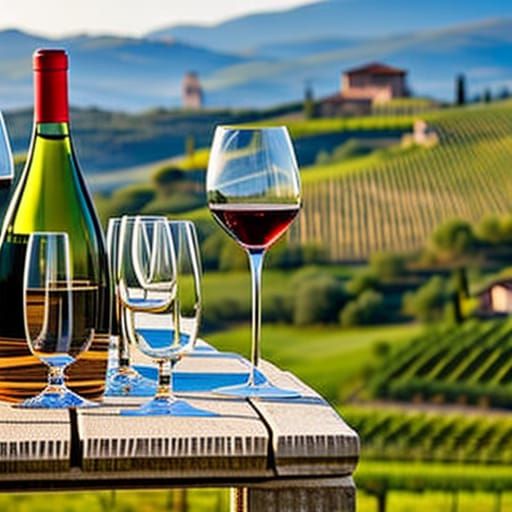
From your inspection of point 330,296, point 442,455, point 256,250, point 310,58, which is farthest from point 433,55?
point 256,250

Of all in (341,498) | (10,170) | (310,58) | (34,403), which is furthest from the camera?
(310,58)

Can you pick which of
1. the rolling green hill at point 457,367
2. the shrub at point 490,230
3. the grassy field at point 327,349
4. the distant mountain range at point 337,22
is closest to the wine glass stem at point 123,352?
the grassy field at point 327,349

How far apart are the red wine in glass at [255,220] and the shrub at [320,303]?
2359cm

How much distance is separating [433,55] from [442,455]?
6679mm

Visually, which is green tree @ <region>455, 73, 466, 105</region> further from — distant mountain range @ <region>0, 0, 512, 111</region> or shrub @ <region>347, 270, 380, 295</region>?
shrub @ <region>347, 270, 380, 295</region>

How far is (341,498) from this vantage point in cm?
122

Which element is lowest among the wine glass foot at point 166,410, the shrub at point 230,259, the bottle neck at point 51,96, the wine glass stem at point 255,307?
the shrub at point 230,259

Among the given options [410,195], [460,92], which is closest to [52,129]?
[410,195]

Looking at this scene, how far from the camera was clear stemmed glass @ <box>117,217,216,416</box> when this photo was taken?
1.34 m

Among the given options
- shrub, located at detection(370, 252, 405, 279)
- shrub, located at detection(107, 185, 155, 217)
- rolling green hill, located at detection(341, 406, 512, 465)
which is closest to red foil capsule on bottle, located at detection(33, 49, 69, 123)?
shrub, located at detection(370, 252, 405, 279)

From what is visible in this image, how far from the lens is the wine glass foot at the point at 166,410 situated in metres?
1.31

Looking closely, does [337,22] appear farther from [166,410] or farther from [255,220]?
[166,410]

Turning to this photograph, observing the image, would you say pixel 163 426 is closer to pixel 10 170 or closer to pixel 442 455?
pixel 10 170

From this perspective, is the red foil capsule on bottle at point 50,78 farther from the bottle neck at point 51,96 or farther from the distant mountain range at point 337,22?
the distant mountain range at point 337,22
